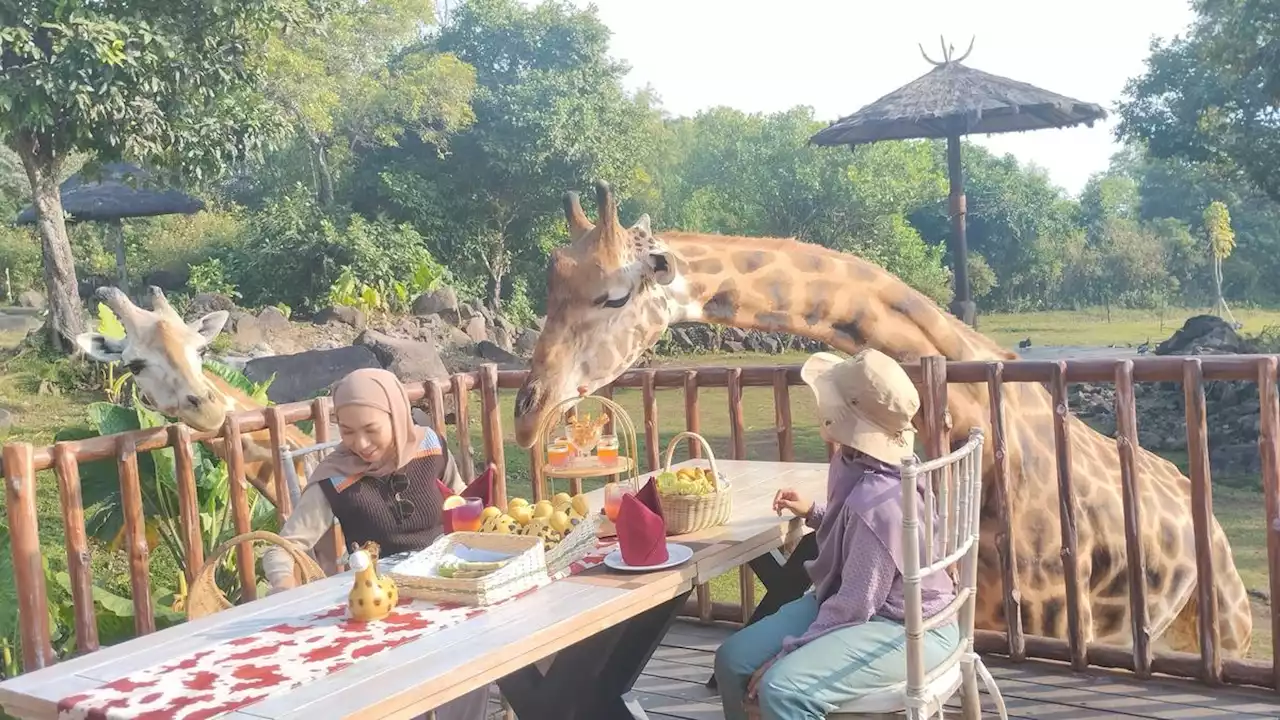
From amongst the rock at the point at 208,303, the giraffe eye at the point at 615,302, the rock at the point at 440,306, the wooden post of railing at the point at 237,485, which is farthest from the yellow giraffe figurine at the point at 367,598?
the rock at the point at 440,306

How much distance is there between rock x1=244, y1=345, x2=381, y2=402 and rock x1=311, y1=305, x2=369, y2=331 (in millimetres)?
Result: 3885

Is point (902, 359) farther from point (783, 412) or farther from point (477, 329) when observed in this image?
point (477, 329)

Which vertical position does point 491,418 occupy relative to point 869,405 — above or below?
below

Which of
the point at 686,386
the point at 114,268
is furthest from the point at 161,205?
the point at 686,386

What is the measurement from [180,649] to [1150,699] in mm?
2952

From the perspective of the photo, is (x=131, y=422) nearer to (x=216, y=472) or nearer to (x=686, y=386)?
(x=216, y=472)

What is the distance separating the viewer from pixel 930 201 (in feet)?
90.2

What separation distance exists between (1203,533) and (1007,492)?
63cm

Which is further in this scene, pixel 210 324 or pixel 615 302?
pixel 210 324

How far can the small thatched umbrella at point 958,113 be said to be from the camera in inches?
441

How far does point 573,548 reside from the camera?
295 centimetres

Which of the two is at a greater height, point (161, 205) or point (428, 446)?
point (161, 205)

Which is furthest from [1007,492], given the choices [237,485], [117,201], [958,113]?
[117,201]

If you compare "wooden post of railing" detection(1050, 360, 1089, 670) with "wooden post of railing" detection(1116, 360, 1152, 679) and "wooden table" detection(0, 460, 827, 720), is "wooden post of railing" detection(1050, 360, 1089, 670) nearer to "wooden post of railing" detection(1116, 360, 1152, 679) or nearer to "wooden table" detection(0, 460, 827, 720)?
"wooden post of railing" detection(1116, 360, 1152, 679)
